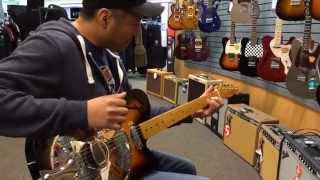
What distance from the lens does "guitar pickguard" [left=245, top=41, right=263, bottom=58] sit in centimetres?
355

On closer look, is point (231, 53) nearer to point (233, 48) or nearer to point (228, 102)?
point (233, 48)

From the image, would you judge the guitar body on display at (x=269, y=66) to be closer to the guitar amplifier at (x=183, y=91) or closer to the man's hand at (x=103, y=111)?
the guitar amplifier at (x=183, y=91)

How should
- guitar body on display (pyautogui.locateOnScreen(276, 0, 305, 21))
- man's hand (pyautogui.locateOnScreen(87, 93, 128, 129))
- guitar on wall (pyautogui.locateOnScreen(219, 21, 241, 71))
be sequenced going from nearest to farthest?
man's hand (pyautogui.locateOnScreen(87, 93, 128, 129)) < guitar body on display (pyautogui.locateOnScreen(276, 0, 305, 21)) < guitar on wall (pyautogui.locateOnScreen(219, 21, 241, 71))

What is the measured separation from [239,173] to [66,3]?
7760 mm

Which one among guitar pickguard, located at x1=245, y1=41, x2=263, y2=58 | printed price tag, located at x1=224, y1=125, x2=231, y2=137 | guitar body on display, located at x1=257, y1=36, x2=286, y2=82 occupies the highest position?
guitar pickguard, located at x1=245, y1=41, x2=263, y2=58

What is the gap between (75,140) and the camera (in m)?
1.26

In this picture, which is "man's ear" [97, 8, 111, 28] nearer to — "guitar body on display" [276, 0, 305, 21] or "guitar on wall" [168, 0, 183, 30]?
"guitar body on display" [276, 0, 305, 21]

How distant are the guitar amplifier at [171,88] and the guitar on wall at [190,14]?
0.81 m

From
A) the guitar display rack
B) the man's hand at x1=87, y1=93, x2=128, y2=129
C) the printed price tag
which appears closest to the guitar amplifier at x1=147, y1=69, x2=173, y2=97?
the guitar display rack


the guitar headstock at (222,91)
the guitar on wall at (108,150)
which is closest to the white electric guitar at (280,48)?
the guitar headstock at (222,91)

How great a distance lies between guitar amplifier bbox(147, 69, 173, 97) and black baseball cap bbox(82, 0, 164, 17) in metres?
4.43

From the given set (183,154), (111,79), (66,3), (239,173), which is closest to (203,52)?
(183,154)

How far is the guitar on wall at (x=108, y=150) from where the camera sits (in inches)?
49.1

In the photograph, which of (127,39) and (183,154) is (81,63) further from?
(183,154)
